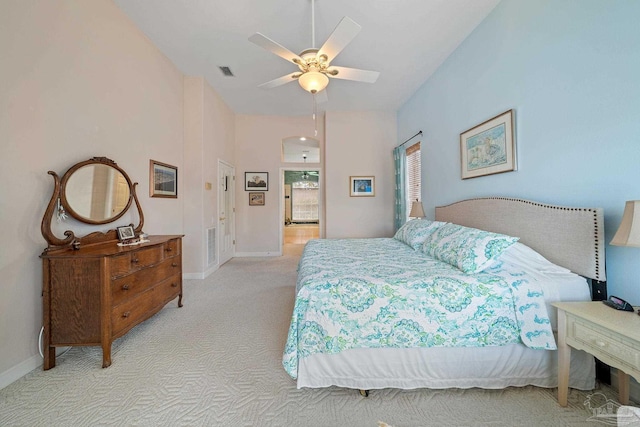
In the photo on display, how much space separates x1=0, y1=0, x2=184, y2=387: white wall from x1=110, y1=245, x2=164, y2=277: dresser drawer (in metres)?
0.52

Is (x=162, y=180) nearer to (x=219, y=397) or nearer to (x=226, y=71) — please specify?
(x=226, y=71)

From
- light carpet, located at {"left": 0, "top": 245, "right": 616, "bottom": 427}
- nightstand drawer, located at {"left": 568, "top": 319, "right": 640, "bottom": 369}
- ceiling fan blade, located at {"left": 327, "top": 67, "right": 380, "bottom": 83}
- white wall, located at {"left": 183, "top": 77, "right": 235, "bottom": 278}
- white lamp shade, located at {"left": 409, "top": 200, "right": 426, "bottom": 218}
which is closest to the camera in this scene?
nightstand drawer, located at {"left": 568, "top": 319, "right": 640, "bottom": 369}

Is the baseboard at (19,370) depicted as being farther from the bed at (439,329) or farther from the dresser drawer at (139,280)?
the bed at (439,329)

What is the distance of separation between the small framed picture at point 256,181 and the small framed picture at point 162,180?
196 cm

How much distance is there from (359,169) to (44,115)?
4.41 meters

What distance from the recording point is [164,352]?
6.28ft

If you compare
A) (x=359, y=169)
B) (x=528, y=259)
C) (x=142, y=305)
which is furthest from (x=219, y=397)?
(x=359, y=169)

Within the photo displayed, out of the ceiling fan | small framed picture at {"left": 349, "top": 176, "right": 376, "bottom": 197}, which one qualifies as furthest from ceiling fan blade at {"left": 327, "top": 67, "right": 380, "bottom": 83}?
small framed picture at {"left": 349, "top": 176, "right": 376, "bottom": 197}

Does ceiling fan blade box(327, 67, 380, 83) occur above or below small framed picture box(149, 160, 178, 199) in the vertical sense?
above

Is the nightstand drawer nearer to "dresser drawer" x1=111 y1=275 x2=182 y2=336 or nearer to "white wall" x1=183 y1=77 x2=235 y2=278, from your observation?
"dresser drawer" x1=111 y1=275 x2=182 y2=336

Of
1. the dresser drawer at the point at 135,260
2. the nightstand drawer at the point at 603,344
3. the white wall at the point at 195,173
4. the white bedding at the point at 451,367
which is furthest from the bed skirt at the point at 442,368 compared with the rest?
the white wall at the point at 195,173

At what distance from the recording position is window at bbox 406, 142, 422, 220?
13.5 feet

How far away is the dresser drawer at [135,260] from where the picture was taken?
1.82m

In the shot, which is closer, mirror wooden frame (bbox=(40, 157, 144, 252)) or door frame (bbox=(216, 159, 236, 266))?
mirror wooden frame (bbox=(40, 157, 144, 252))
